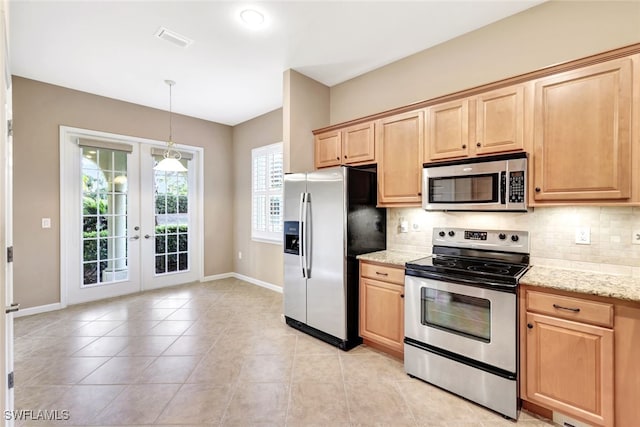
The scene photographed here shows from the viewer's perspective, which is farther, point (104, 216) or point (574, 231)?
point (104, 216)

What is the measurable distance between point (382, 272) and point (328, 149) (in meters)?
1.56

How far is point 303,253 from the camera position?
3064 mm

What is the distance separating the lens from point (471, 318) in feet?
6.84

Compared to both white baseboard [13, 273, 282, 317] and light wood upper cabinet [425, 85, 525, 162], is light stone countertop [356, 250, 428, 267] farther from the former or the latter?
white baseboard [13, 273, 282, 317]

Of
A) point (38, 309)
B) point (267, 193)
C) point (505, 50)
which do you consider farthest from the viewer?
point (267, 193)

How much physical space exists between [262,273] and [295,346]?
7.59 ft

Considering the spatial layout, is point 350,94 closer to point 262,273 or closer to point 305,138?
point 305,138

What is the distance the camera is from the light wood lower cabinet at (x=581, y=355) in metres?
1.59

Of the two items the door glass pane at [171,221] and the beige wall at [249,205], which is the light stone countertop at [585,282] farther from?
the door glass pane at [171,221]

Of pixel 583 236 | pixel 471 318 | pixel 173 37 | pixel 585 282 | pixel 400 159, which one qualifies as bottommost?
pixel 471 318

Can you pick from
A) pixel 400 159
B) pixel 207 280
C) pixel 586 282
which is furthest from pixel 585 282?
pixel 207 280

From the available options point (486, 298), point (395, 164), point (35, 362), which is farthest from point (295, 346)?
point (35, 362)

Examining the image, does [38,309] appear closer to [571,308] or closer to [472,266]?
[472,266]

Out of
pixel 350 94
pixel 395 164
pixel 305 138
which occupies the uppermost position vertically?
pixel 350 94
